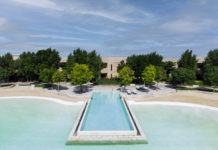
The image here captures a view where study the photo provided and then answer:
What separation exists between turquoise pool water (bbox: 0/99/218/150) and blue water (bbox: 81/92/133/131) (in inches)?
73.0

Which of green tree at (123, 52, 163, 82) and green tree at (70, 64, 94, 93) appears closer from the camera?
green tree at (70, 64, 94, 93)

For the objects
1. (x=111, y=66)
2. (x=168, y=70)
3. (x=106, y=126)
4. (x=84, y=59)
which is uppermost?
(x=84, y=59)

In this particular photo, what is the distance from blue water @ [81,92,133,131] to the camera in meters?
13.0

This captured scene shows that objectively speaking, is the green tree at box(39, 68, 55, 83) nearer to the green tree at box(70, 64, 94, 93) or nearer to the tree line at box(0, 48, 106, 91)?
the tree line at box(0, 48, 106, 91)

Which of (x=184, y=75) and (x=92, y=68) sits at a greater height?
(x=92, y=68)

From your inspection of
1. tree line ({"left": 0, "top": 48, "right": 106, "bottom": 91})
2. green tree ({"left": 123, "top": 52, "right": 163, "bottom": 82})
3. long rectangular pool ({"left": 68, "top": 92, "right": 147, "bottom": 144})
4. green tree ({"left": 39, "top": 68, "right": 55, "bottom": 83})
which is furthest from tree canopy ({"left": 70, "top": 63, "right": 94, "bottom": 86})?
green tree ({"left": 123, "top": 52, "right": 163, "bottom": 82})

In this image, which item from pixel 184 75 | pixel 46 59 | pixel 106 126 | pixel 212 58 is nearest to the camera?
pixel 106 126

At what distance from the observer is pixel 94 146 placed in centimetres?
1094

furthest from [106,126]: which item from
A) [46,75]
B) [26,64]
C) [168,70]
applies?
[168,70]

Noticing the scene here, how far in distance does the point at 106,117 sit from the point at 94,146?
464 centimetres

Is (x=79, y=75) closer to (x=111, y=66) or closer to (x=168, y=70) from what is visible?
(x=111, y=66)

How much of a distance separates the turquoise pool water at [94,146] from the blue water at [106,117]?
1.85m

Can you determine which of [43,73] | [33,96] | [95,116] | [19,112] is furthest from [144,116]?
[43,73]

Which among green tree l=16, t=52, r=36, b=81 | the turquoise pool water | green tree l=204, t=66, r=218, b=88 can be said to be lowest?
the turquoise pool water
